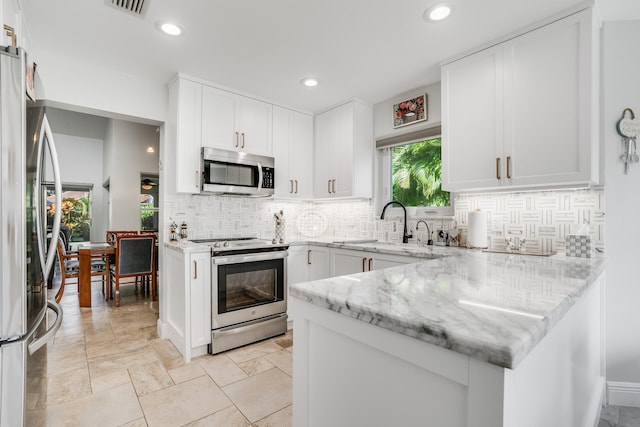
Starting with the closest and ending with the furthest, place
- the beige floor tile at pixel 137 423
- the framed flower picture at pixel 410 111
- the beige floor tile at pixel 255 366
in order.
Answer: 1. the beige floor tile at pixel 137 423
2. the beige floor tile at pixel 255 366
3. the framed flower picture at pixel 410 111

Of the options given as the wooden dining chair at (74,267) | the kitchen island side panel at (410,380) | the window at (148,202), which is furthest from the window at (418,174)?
the window at (148,202)

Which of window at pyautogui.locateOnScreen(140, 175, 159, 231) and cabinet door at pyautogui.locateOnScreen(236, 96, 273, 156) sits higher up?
cabinet door at pyautogui.locateOnScreen(236, 96, 273, 156)

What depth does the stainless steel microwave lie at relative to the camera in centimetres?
283

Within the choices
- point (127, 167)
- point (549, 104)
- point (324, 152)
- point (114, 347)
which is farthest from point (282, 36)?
point (127, 167)

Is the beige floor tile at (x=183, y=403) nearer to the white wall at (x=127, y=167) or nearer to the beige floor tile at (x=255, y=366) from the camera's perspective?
the beige floor tile at (x=255, y=366)

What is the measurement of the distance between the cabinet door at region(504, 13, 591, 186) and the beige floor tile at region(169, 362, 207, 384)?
8.52 feet

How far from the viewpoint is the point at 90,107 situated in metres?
2.61

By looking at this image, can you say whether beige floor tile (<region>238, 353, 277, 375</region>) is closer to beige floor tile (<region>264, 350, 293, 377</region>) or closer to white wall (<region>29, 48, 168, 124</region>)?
beige floor tile (<region>264, 350, 293, 377</region>)

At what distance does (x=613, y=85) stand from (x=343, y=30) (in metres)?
1.77

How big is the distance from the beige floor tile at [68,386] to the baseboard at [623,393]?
3328mm

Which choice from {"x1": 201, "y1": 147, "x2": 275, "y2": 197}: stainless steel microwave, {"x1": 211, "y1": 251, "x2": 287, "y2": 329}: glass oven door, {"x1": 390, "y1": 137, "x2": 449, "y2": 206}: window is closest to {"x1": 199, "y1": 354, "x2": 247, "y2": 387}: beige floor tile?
{"x1": 211, "y1": 251, "x2": 287, "y2": 329}: glass oven door

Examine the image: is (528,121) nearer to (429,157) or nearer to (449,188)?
(449,188)

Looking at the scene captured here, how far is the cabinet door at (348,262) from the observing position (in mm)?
2729

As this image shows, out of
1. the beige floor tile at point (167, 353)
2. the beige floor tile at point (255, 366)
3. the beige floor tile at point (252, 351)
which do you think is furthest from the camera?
the beige floor tile at point (252, 351)
